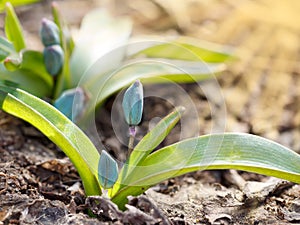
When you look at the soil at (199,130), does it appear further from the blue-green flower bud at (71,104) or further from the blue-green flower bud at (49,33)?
the blue-green flower bud at (49,33)

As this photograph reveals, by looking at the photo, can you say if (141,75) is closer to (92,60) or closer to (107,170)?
(92,60)

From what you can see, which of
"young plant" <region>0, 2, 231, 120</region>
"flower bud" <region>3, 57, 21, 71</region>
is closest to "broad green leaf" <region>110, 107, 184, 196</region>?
"young plant" <region>0, 2, 231, 120</region>

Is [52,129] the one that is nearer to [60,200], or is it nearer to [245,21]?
[60,200]

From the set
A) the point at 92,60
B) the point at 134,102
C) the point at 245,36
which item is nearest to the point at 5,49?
the point at 92,60

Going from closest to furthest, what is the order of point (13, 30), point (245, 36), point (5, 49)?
point (5, 49) < point (13, 30) < point (245, 36)

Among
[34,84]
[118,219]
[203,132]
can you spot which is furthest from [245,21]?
[118,219]

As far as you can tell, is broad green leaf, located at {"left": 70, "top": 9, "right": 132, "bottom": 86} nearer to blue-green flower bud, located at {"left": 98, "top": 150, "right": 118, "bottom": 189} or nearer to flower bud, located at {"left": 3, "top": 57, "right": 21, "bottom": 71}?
flower bud, located at {"left": 3, "top": 57, "right": 21, "bottom": 71}
